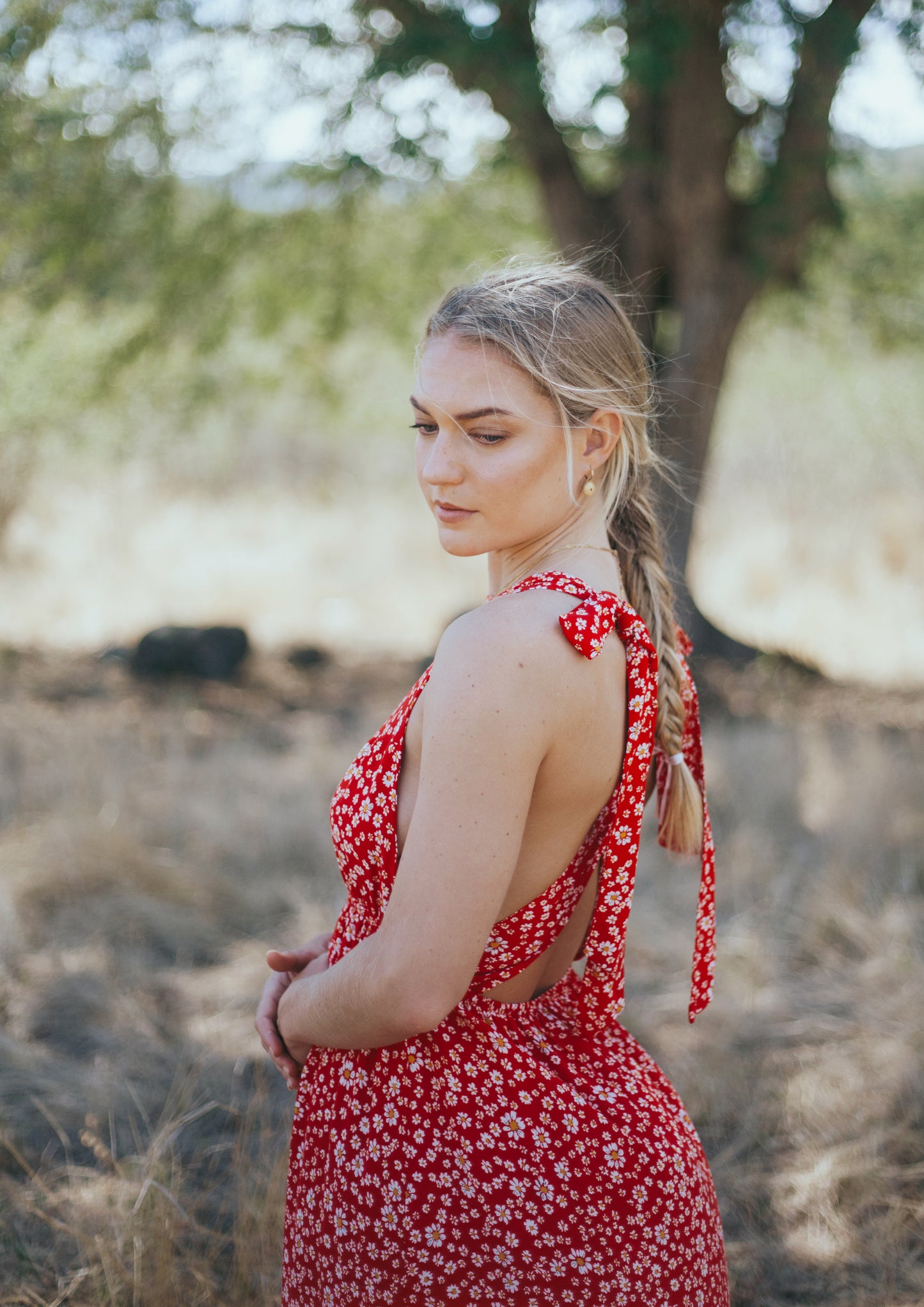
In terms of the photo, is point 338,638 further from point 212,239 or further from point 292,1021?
point 292,1021

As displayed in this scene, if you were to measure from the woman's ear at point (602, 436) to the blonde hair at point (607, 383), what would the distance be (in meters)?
0.01

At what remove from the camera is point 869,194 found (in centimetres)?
754

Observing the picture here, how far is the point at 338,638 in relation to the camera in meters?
10.1

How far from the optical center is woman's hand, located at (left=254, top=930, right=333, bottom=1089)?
1525mm

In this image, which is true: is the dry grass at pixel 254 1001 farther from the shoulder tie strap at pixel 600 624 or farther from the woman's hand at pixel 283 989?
the shoulder tie strap at pixel 600 624

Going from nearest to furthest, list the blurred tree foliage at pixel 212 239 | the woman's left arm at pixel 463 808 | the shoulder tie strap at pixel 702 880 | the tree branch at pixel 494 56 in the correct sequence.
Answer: the woman's left arm at pixel 463 808
the shoulder tie strap at pixel 702 880
the tree branch at pixel 494 56
the blurred tree foliage at pixel 212 239

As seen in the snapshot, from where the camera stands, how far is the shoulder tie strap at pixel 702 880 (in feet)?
5.51

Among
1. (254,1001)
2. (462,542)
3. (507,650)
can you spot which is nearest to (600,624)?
(507,650)

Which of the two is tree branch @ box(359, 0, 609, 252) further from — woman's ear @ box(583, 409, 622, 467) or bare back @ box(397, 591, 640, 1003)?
bare back @ box(397, 591, 640, 1003)

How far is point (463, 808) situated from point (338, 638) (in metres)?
8.98

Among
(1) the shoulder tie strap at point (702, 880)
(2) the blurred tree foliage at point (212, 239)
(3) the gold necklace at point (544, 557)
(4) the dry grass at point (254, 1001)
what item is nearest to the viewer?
(3) the gold necklace at point (544, 557)

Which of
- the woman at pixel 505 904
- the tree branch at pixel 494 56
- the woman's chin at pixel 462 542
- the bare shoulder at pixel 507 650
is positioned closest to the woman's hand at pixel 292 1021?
the woman at pixel 505 904

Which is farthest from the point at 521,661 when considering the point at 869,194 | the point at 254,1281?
the point at 869,194

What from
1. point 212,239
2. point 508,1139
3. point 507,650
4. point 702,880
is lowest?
point 508,1139
